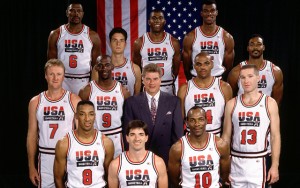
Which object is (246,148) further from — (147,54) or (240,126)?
(147,54)


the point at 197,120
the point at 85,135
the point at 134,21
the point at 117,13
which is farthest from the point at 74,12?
the point at 197,120

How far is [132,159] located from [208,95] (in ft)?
4.05

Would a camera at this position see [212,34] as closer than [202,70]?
→ No

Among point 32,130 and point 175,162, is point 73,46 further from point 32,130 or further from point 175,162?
point 175,162

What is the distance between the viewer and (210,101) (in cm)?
620

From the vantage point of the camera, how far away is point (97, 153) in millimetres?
Result: 5484

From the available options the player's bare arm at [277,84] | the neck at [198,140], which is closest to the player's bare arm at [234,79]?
the player's bare arm at [277,84]

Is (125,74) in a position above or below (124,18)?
below

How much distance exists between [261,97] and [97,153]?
164cm

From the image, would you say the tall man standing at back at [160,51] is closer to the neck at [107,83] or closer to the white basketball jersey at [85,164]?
the neck at [107,83]

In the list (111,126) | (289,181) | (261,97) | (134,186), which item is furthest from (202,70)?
(289,181)

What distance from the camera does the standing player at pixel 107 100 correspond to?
6.20 meters

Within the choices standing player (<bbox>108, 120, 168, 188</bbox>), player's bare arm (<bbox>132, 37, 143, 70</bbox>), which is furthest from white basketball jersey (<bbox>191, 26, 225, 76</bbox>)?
standing player (<bbox>108, 120, 168, 188</bbox>)

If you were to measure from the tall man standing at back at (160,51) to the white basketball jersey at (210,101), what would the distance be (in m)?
0.89
